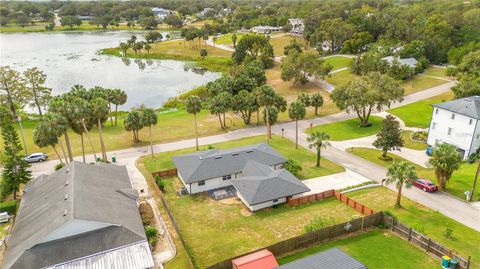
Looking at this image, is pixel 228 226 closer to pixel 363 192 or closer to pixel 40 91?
pixel 363 192

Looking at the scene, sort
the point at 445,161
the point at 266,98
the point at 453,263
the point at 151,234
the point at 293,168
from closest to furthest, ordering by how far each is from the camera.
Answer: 1. the point at 453,263
2. the point at 151,234
3. the point at 445,161
4. the point at 293,168
5. the point at 266,98

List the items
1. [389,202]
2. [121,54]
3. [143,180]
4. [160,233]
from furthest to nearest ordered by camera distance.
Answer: [121,54]
[143,180]
[389,202]
[160,233]

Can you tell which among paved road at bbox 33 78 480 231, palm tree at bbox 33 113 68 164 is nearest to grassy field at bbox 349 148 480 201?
paved road at bbox 33 78 480 231

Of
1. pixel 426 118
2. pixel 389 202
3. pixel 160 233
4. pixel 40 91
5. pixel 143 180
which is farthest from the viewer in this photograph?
pixel 40 91

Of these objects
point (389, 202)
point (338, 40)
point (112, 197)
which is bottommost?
point (389, 202)

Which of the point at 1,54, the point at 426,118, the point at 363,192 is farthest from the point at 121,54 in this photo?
the point at 363,192

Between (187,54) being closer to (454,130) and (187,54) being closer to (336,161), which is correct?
(336,161)

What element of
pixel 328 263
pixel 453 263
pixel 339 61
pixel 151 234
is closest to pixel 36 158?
pixel 151 234
